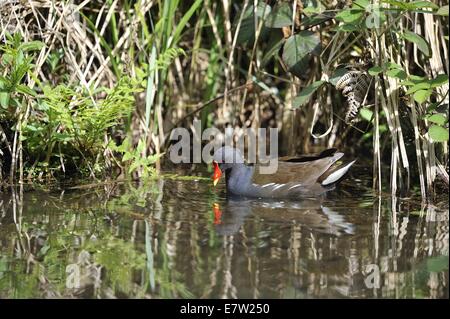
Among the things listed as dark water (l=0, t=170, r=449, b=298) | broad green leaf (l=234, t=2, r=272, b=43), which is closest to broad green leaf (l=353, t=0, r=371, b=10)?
broad green leaf (l=234, t=2, r=272, b=43)

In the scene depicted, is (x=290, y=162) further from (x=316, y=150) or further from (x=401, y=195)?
(x=316, y=150)

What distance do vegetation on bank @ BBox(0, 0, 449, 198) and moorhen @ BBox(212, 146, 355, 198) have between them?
0.64 ft

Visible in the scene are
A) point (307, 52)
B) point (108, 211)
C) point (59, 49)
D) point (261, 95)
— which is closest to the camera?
point (108, 211)

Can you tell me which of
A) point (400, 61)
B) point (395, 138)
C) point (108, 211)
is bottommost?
point (108, 211)

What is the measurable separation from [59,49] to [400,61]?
2.25m

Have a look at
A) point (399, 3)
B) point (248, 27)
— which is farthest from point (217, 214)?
point (248, 27)

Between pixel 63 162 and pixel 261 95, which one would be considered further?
pixel 261 95

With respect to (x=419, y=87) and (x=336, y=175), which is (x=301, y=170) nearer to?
(x=336, y=175)

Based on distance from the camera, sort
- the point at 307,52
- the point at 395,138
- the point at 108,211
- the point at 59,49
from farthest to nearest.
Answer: the point at 59,49
the point at 307,52
the point at 395,138
the point at 108,211

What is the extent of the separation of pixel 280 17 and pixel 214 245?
6.65ft

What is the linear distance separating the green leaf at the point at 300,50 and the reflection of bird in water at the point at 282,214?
866 millimetres

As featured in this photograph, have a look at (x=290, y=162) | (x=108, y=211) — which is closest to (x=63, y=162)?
(x=108, y=211)

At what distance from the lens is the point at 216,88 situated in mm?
6059

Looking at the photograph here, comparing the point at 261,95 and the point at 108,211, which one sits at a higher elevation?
the point at 261,95
